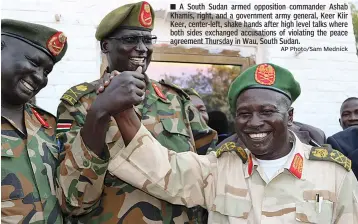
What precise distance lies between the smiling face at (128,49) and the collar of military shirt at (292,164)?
2.13 feet

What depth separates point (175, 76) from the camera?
436cm

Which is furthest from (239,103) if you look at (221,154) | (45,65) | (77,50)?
(77,50)

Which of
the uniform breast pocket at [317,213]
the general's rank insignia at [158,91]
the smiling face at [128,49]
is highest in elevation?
the smiling face at [128,49]

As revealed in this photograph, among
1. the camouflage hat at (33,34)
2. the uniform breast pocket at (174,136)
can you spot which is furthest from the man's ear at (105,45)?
the uniform breast pocket at (174,136)

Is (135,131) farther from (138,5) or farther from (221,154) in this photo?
(138,5)

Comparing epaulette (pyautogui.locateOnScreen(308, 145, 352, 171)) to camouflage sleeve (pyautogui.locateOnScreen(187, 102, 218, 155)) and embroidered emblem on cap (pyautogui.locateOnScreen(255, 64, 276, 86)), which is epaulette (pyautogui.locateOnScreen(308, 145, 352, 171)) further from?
camouflage sleeve (pyautogui.locateOnScreen(187, 102, 218, 155))

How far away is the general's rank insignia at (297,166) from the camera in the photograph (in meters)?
1.96

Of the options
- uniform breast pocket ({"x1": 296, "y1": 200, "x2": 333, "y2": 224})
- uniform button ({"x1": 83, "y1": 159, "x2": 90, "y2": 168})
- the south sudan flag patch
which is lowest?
uniform breast pocket ({"x1": 296, "y1": 200, "x2": 333, "y2": 224})

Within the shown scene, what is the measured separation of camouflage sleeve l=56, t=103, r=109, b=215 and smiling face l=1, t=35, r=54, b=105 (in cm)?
23

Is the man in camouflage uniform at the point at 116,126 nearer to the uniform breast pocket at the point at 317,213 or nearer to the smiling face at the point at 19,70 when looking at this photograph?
the smiling face at the point at 19,70

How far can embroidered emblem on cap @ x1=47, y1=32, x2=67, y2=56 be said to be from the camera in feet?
6.63

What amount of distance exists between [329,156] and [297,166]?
13 cm

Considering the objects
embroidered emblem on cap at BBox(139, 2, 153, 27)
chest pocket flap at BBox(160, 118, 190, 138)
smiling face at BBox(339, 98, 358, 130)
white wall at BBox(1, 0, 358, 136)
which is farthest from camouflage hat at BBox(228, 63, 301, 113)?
smiling face at BBox(339, 98, 358, 130)

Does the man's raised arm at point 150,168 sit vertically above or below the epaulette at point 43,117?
below
